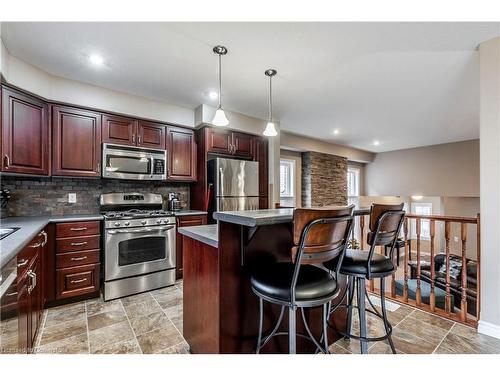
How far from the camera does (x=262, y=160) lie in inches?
163

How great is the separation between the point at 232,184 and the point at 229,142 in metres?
0.68

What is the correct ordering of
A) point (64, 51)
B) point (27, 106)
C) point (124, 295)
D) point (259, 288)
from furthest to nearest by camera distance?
point (124, 295)
point (27, 106)
point (64, 51)
point (259, 288)

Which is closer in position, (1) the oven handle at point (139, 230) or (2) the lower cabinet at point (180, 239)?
(1) the oven handle at point (139, 230)

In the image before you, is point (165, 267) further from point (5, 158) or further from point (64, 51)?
point (64, 51)

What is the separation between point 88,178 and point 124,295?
1.50 meters

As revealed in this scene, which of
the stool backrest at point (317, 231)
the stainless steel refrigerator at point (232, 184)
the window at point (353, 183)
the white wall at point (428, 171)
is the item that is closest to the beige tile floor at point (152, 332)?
the stool backrest at point (317, 231)

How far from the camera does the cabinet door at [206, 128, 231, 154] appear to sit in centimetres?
357

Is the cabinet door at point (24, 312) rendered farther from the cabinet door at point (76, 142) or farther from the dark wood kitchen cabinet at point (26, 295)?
the cabinet door at point (76, 142)

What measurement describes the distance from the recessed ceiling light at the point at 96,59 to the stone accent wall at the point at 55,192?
1.47 m

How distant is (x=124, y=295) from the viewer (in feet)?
9.07

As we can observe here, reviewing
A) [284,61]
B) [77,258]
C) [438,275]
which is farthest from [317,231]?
[438,275]

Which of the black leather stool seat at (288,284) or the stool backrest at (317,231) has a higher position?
the stool backrest at (317,231)

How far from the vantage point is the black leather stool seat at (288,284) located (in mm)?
1135

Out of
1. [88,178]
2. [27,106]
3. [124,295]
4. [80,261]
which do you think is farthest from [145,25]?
[124,295]
